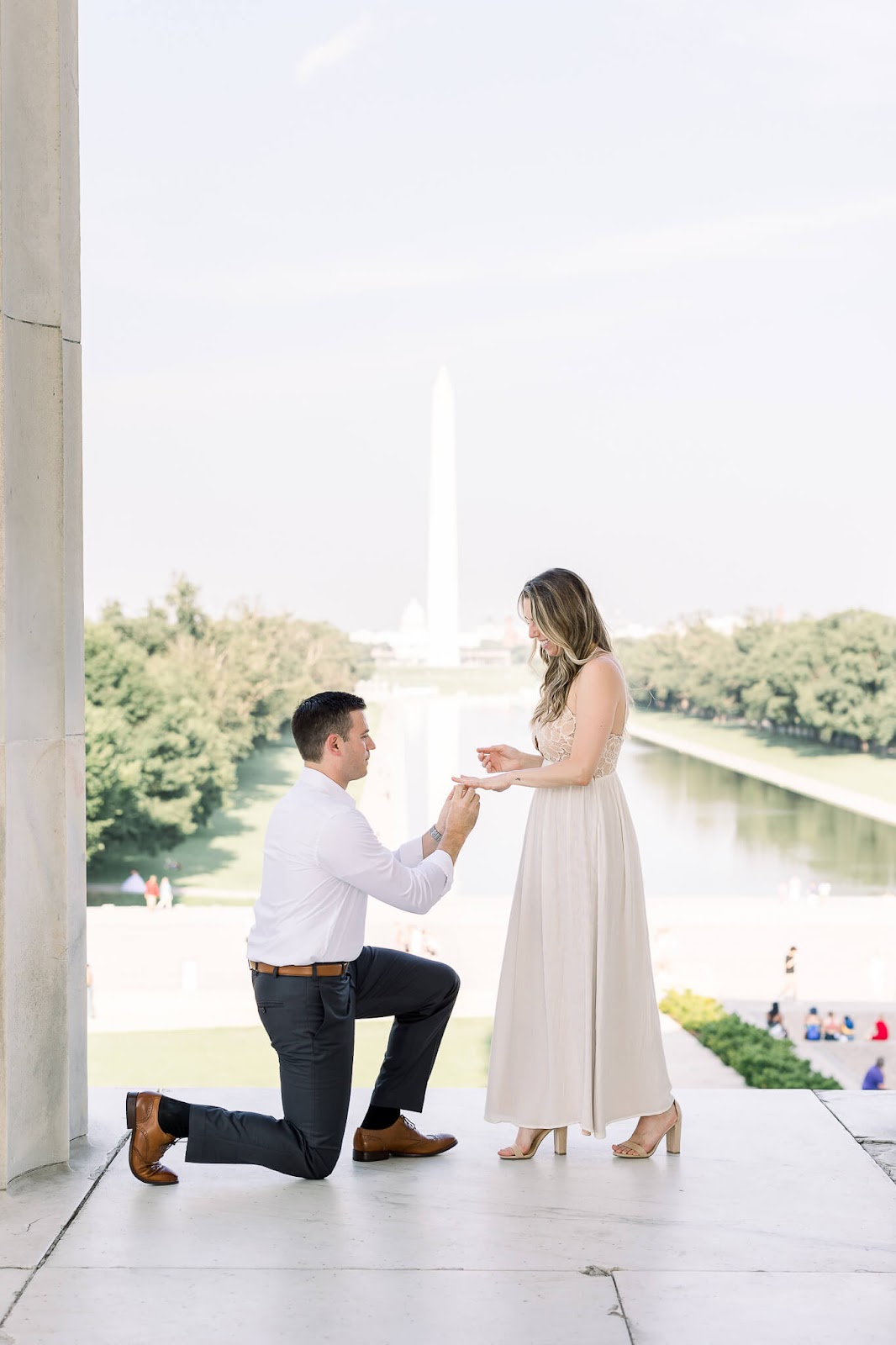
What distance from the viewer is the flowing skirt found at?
3568 millimetres

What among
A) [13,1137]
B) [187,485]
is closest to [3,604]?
[13,1137]

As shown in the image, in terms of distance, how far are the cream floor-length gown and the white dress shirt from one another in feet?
1.14

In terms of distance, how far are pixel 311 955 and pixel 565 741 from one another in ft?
2.88

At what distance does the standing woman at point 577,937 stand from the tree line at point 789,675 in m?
42.4

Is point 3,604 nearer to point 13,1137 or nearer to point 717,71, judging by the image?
point 13,1137

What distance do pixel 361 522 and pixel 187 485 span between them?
698 cm

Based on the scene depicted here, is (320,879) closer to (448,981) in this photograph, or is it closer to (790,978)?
(448,981)

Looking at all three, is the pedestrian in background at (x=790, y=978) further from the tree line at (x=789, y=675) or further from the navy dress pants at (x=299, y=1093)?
the navy dress pants at (x=299, y=1093)

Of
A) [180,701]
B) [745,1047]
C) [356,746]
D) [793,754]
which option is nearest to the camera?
[356,746]

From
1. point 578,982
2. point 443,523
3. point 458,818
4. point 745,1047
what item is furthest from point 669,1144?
point 443,523

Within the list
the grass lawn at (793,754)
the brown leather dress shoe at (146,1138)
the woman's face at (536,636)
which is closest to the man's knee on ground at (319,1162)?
the brown leather dress shoe at (146,1138)

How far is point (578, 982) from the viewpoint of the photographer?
358 cm

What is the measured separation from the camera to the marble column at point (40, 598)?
3404 mm

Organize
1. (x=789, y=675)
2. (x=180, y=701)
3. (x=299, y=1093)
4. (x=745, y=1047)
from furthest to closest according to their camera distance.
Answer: (x=789, y=675)
(x=180, y=701)
(x=745, y=1047)
(x=299, y=1093)
